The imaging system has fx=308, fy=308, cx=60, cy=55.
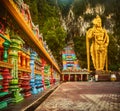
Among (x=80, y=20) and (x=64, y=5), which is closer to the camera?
(x=80, y=20)

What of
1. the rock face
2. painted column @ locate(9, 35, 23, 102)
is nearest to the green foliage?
the rock face

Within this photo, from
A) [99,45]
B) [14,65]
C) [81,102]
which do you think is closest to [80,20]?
[99,45]

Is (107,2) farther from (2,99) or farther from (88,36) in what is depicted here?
(2,99)

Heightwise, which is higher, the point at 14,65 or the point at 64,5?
the point at 64,5

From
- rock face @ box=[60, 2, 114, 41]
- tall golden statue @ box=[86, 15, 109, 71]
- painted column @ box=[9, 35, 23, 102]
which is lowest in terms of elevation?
painted column @ box=[9, 35, 23, 102]

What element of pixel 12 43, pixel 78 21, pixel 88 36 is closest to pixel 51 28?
pixel 88 36

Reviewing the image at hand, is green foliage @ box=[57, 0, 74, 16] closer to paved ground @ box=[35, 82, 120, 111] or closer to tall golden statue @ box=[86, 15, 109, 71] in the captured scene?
tall golden statue @ box=[86, 15, 109, 71]

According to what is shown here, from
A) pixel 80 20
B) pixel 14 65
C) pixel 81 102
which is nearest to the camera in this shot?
pixel 14 65

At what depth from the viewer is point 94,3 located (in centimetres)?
4947

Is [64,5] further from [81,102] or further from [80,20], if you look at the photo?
[81,102]

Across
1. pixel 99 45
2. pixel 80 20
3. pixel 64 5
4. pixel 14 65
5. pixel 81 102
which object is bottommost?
pixel 81 102

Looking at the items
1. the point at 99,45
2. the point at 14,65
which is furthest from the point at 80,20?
the point at 14,65

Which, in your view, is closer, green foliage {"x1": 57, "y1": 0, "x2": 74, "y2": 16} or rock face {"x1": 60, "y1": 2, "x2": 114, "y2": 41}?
rock face {"x1": 60, "y1": 2, "x2": 114, "y2": 41}

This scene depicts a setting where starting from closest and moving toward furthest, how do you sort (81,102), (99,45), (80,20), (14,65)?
(14,65) → (81,102) → (99,45) → (80,20)
